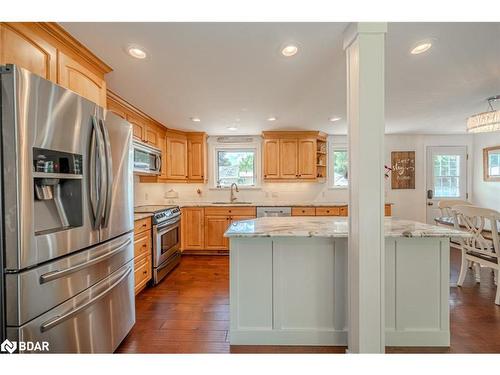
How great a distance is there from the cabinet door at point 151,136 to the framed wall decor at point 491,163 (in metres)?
6.18

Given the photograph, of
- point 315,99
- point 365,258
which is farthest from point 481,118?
point 365,258

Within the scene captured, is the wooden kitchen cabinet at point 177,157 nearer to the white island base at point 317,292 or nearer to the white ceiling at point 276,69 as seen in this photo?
the white ceiling at point 276,69

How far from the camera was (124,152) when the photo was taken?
188cm

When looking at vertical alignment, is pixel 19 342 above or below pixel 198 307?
above

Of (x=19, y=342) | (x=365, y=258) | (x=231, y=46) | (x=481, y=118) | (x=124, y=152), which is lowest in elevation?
(x=19, y=342)

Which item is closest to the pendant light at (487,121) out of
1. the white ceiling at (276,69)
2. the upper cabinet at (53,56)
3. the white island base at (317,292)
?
the white ceiling at (276,69)

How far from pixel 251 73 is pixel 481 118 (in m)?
2.66

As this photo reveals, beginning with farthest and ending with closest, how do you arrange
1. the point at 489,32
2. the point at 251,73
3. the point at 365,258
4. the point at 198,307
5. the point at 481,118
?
1. the point at 481,118
2. the point at 198,307
3. the point at 251,73
4. the point at 489,32
5. the point at 365,258

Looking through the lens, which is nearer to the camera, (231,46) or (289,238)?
(231,46)

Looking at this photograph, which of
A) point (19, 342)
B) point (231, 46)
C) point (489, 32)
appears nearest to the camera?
point (19, 342)

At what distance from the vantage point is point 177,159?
4.45 m

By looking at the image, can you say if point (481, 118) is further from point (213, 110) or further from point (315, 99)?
point (213, 110)

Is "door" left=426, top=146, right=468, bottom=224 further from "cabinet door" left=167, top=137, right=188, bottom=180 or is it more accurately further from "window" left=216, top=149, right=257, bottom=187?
"cabinet door" left=167, top=137, right=188, bottom=180

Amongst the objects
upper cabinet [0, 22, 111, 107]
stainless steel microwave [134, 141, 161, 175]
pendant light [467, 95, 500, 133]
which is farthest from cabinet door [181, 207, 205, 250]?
pendant light [467, 95, 500, 133]
